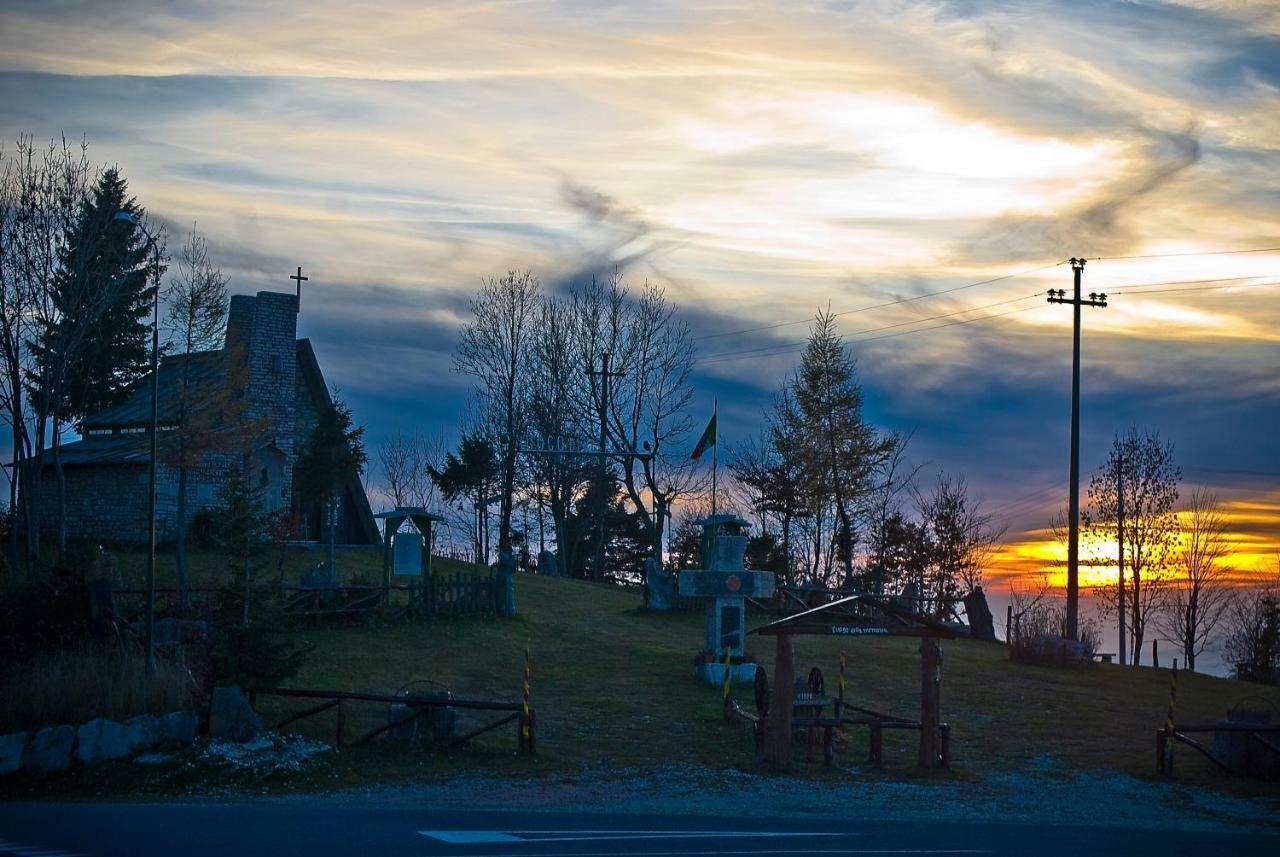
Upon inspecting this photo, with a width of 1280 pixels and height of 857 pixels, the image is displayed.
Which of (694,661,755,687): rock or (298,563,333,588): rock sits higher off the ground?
(298,563,333,588): rock

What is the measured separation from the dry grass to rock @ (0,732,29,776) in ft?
2.05

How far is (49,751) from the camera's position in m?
19.4

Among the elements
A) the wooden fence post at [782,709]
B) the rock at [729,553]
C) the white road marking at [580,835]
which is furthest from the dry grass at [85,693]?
the rock at [729,553]

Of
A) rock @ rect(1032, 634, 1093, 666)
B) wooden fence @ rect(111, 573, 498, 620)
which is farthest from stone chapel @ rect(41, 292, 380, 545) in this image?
rock @ rect(1032, 634, 1093, 666)

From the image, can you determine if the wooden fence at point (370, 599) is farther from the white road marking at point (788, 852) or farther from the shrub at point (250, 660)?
the white road marking at point (788, 852)

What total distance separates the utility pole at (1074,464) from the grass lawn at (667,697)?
11.4 feet

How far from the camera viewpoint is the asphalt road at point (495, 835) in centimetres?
1251

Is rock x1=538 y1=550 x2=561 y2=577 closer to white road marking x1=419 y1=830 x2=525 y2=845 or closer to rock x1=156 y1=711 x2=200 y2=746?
rock x1=156 y1=711 x2=200 y2=746

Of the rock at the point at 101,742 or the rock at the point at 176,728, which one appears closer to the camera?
the rock at the point at 101,742

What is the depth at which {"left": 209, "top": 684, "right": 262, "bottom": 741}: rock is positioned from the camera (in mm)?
19828

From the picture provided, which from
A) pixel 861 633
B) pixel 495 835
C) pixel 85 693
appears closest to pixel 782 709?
pixel 861 633

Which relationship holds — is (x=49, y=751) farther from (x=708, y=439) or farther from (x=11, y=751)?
(x=708, y=439)

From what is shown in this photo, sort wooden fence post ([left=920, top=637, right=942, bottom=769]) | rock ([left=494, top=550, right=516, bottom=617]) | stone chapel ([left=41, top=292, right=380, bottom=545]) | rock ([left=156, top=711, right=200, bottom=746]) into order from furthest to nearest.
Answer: stone chapel ([left=41, top=292, right=380, bottom=545])
rock ([left=494, top=550, right=516, bottom=617])
wooden fence post ([left=920, top=637, right=942, bottom=769])
rock ([left=156, top=711, right=200, bottom=746])

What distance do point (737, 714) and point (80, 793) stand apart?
1166 cm
